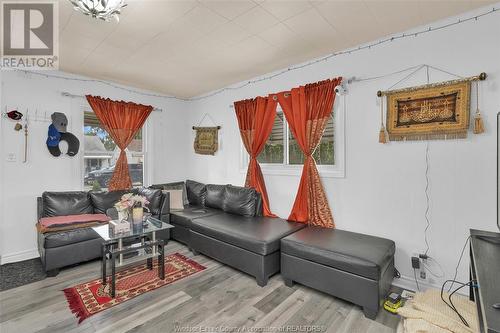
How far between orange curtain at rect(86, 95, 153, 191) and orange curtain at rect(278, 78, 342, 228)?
2701mm

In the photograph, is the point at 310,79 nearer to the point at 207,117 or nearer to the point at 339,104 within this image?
the point at 339,104

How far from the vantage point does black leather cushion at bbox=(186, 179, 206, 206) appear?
432 cm

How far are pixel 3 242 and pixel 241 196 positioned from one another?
311 centimetres

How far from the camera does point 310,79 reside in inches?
129

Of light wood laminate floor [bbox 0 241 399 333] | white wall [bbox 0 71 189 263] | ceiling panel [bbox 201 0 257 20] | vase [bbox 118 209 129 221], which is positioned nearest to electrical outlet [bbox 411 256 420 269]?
light wood laminate floor [bbox 0 241 399 333]

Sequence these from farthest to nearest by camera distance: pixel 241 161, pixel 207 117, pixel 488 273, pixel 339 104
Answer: pixel 207 117
pixel 241 161
pixel 339 104
pixel 488 273

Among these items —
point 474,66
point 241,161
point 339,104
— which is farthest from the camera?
point 241,161

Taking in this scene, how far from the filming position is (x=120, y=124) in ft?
13.6

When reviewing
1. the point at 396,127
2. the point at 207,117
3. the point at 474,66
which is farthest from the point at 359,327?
the point at 207,117

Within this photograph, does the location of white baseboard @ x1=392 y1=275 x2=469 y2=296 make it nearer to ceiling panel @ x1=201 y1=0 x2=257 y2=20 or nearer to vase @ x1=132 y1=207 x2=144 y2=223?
vase @ x1=132 y1=207 x2=144 y2=223

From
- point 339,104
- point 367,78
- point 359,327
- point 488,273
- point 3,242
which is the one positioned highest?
point 367,78

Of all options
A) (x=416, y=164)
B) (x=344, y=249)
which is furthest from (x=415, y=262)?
(x=416, y=164)

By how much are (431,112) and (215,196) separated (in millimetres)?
2981

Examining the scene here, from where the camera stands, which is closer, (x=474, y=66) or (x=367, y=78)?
(x=474, y=66)
